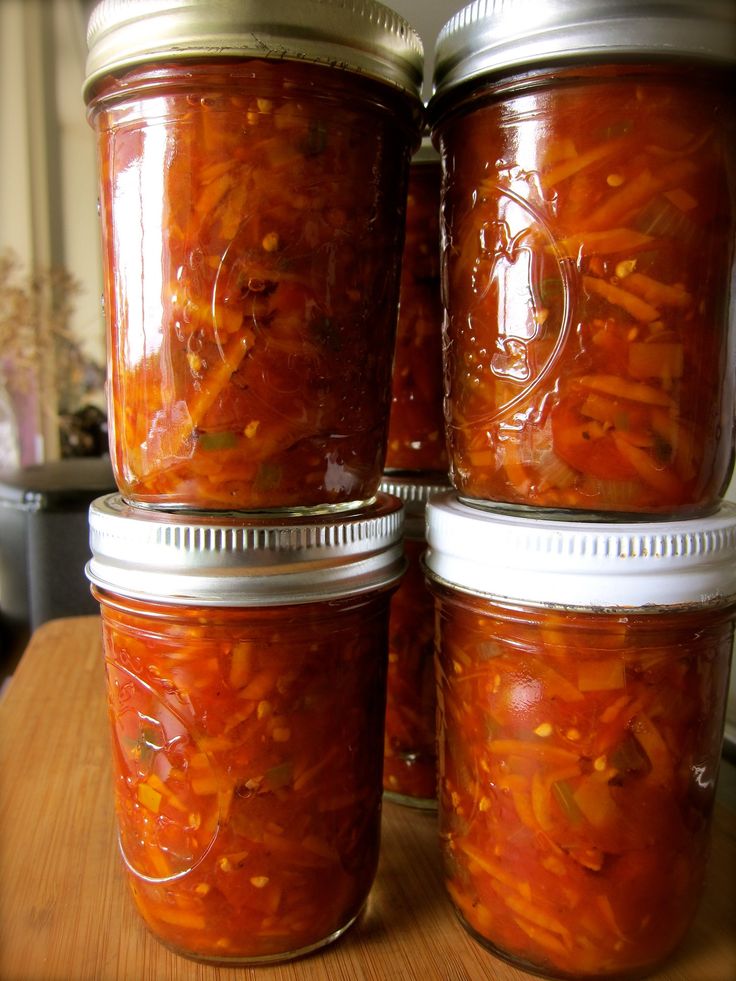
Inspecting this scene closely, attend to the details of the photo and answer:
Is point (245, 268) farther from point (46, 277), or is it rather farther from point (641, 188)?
point (46, 277)

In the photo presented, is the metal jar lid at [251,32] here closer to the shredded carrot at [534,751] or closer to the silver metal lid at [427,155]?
the silver metal lid at [427,155]

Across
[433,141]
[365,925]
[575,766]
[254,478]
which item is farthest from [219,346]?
[365,925]

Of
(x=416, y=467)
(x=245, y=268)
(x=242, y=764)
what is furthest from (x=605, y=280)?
(x=242, y=764)

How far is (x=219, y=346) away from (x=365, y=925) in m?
0.55

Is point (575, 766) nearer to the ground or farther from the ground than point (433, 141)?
nearer to the ground

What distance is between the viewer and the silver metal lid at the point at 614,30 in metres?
0.58

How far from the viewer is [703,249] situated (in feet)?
2.03

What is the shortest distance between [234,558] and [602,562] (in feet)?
0.96

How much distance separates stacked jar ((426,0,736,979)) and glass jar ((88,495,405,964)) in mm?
114

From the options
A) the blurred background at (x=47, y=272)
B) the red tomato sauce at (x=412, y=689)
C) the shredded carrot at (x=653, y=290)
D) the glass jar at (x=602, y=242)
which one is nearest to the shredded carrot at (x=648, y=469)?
the glass jar at (x=602, y=242)

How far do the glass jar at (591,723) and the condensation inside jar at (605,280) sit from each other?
49 mm

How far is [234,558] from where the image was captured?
2.11 feet

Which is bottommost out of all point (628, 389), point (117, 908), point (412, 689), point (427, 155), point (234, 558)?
point (117, 908)

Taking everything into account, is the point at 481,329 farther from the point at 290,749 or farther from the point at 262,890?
the point at 262,890
